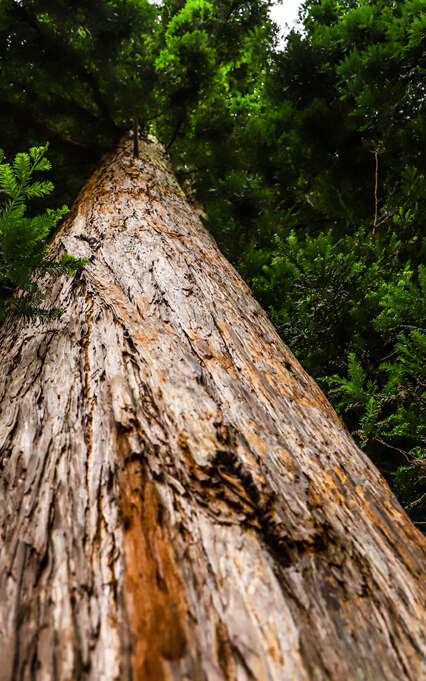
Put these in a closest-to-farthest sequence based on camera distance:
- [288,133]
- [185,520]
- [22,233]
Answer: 1. [185,520]
2. [22,233]
3. [288,133]

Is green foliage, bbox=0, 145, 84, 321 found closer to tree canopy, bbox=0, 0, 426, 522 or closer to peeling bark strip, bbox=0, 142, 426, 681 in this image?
peeling bark strip, bbox=0, 142, 426, 681

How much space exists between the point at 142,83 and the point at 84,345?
162 inches

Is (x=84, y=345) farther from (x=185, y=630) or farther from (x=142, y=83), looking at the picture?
(x=142, y=83)

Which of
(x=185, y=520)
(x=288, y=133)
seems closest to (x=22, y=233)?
(x=185, y=520)

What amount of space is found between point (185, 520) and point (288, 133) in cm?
506

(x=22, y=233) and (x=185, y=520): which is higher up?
(x=22, y=233)

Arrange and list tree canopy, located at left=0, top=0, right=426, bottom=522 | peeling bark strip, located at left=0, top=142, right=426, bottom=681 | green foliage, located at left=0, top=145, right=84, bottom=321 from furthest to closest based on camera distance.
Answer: tree canopy, located at left=0, top=0, right=426, bottom=522 < green foliage, located at left=0, top=145, right=84, bottom=321 < peeling bark strip, located at left=0, top=142, right=426, bottom=681

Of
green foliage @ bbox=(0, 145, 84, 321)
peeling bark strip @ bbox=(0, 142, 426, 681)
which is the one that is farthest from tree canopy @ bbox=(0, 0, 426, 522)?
green foliage @ bbox=(0, 145, 84, 321)

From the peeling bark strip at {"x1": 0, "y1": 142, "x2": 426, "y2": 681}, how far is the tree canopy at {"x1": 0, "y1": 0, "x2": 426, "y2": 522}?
4.03ft

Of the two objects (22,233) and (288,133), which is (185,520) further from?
(288,133)

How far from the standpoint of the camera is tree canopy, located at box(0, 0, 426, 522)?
290 cm

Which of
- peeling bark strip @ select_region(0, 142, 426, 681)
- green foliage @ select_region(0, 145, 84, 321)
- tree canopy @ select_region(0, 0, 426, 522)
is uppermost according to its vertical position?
tree canopy @ select_region(0, 0, 426, 522)

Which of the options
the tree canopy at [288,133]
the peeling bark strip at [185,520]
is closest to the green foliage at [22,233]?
the peeling bark strip at [185,520]

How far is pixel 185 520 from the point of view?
0.85m
